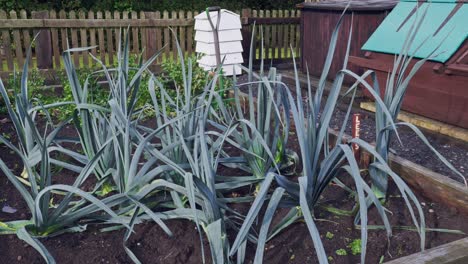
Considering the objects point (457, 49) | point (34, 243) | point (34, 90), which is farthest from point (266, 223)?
point (34, 90)

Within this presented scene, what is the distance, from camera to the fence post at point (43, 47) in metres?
6.24

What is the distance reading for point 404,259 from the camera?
1.62m

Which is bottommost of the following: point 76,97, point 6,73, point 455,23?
point 6,73

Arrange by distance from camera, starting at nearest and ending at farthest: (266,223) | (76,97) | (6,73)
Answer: (266,223), (76,97), (6,73)

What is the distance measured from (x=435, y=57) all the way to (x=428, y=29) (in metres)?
0.65

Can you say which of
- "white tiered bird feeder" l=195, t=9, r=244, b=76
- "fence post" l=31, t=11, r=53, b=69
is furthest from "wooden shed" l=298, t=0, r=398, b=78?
"fence post" l=31, t=11, r=53, b=69

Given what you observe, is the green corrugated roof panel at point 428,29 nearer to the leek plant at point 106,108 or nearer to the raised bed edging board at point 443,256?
the raised bed edging board at point 443,256

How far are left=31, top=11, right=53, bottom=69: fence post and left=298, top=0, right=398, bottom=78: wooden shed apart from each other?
3.40m

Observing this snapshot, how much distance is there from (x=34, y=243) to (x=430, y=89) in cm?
331

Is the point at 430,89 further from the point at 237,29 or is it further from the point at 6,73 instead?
the point at 6,73

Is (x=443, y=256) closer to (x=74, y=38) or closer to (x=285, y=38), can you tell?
(x=74, y=38)

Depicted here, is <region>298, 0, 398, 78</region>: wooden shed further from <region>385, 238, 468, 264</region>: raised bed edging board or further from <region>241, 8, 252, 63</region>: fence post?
<region>385, 238, 468, 264</region>: raised bed edging board

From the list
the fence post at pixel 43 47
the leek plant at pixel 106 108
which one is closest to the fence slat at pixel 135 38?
the fence post at pixel 43 47

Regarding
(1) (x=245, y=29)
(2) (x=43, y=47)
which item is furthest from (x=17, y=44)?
(1) (x=245, y=29)
